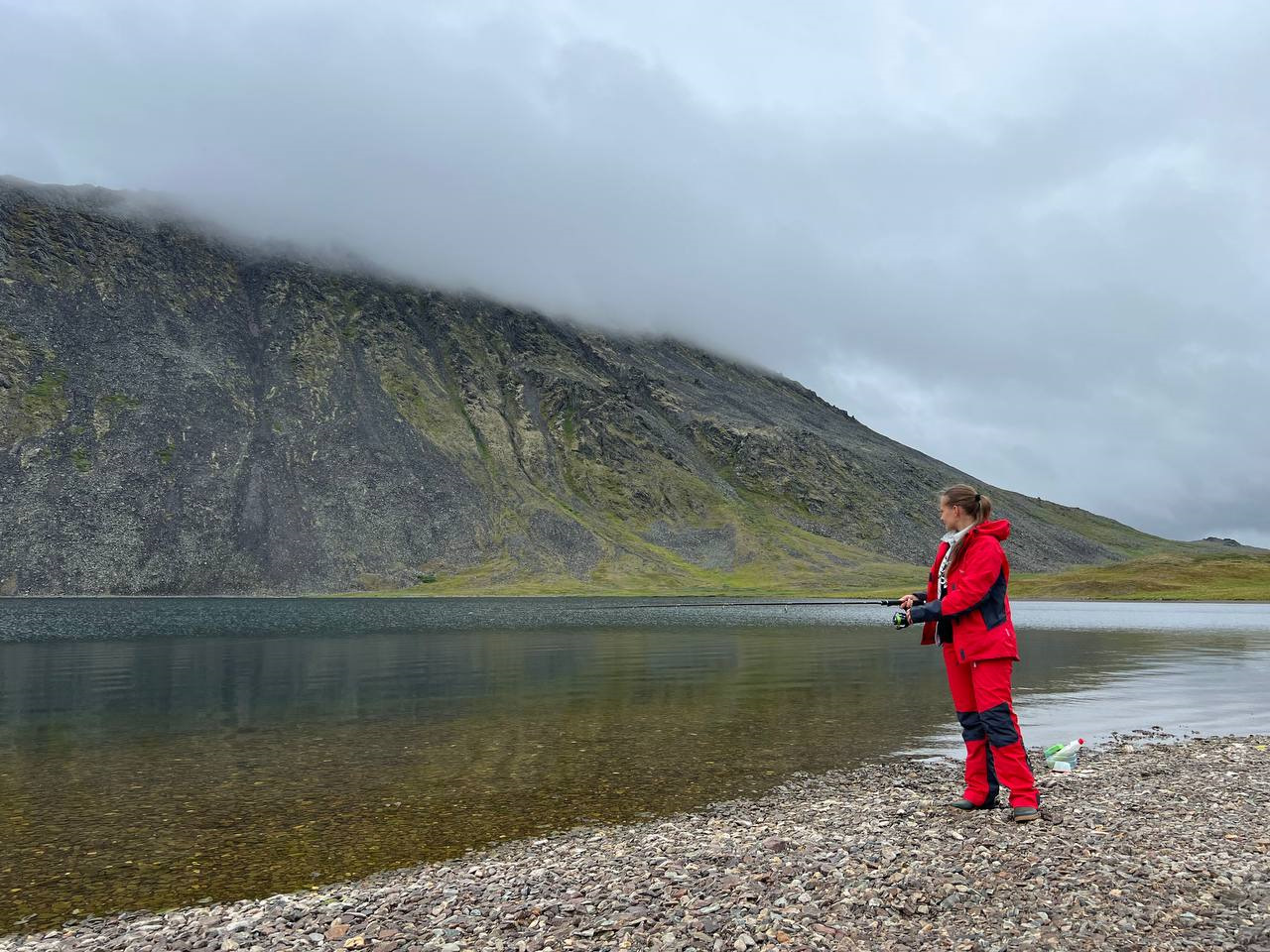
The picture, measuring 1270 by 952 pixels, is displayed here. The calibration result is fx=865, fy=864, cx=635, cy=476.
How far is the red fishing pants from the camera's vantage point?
12.3 meters

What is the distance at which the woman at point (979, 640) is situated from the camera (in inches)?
483

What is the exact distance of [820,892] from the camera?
31.5 ft

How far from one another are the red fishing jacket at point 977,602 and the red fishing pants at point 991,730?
9.3 inches

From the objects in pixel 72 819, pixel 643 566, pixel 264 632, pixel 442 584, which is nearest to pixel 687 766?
pixel 72 819

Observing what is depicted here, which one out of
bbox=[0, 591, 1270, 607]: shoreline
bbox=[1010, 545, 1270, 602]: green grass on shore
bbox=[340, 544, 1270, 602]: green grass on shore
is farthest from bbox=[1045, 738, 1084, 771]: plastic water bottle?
bbox=[1010, 545, 1270, 602]: green grass on shore

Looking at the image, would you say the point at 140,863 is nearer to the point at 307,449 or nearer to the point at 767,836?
the point at 767,836

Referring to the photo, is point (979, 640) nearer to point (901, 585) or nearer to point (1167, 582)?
point (1167, 582)

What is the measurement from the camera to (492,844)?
13805mm

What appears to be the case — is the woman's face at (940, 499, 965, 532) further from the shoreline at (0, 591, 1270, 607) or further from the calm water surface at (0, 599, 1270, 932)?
the shoreline at (0, 591, 1270, 607)

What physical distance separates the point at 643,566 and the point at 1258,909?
189m

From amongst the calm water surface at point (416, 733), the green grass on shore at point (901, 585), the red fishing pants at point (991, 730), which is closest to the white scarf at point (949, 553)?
the red fishing pants at point (991, 730)

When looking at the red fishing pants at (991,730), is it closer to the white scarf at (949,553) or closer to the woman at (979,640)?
the woman at (979,640)

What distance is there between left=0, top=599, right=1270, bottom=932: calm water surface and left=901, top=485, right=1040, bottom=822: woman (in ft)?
19.3

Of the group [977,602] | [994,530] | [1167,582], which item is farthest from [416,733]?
[1167,582]
